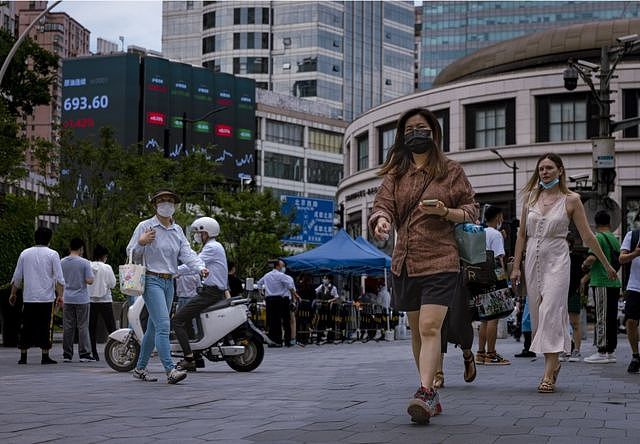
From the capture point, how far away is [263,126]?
10025 cm

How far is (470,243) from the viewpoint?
6.88 meters

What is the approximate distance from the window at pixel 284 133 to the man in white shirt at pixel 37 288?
87.2m

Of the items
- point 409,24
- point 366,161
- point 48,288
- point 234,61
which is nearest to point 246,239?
point 366,161

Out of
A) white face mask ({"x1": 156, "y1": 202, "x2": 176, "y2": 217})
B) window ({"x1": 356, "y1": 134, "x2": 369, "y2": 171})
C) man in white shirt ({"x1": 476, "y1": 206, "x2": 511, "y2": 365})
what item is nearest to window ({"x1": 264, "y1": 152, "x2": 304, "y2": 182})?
window ({"x1": 356, "y1": 134, "x2": 369, "y2": 171})

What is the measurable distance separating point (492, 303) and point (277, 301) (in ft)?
41.1

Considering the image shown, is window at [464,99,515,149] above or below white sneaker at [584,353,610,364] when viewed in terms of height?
above

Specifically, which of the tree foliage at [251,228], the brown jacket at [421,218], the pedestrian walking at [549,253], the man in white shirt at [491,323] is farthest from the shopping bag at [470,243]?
the tree foliage at [251,228]

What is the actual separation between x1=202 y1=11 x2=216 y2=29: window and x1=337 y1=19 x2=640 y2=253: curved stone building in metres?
63.9

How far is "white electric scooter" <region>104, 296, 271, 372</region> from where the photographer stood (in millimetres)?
12242

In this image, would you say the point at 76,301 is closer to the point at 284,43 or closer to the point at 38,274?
the point at 38,274

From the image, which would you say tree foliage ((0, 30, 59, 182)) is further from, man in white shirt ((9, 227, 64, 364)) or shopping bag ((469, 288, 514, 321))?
shopping bag ((469, 288, 514, 321))

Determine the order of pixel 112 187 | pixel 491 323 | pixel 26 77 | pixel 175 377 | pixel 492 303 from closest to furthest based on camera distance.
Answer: pixel 175 377, pixel 492 303, pixel 491 323, pixel 112 187, pixel 26 77

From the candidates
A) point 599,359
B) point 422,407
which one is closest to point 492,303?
point 599,359

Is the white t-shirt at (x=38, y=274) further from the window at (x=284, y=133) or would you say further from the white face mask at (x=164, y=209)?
the window at (x=284, y=133)
